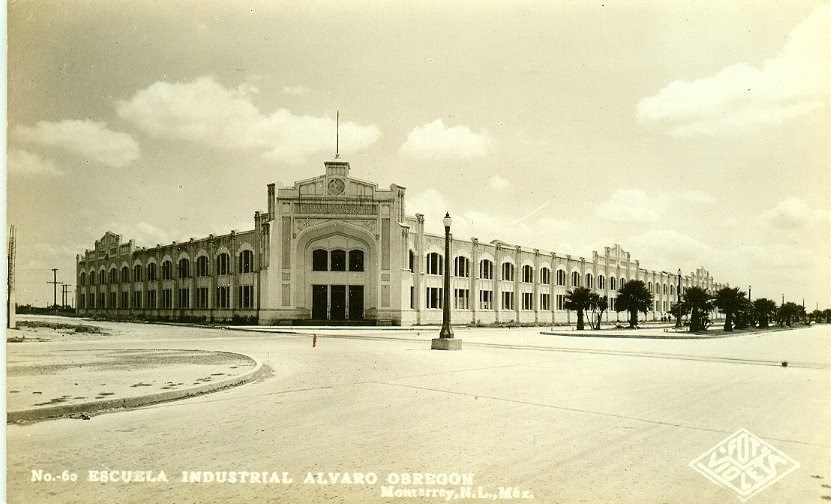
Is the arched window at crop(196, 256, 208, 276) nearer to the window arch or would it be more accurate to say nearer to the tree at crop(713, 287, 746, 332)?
the window arch

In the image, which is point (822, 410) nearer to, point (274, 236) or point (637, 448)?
point (637, 448)

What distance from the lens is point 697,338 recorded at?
99.3ft

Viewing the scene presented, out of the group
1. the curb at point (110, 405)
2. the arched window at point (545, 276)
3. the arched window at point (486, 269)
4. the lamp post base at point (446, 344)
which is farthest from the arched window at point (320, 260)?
the curb at point (110, 405)

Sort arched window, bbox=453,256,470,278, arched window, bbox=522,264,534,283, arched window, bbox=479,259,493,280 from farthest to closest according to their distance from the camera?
1. arched window, bbox=522,264,534,283
2. arched window, bbox=479,259,493,280
3. arched window, bbox=453,256,470,278

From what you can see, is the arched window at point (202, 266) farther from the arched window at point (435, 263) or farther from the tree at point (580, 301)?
the tree at point (580, 301)

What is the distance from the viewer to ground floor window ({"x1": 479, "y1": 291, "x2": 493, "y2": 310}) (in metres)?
55.5

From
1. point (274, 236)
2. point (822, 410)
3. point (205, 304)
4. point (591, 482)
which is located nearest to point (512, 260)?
point (274, 236)

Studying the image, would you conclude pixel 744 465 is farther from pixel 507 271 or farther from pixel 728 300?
pixel 507 271

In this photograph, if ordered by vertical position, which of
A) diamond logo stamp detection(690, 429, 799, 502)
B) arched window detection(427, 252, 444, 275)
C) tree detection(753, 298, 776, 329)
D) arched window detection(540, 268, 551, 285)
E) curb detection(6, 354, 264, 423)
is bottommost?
tree detection(753, 298, 776, 329)

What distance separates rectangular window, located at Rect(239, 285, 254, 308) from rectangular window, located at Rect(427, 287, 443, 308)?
47.4ft

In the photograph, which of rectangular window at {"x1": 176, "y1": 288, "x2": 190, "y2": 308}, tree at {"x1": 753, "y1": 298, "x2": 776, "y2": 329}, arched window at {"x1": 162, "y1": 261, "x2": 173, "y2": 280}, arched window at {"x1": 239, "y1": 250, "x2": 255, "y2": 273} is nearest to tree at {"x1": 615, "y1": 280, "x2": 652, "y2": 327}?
tree at {"x1": 753, "y1": 298, "x2": 776, "y2": 329}

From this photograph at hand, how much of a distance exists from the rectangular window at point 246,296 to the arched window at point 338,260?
781cm

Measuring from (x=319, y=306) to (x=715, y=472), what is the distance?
40.5 meters

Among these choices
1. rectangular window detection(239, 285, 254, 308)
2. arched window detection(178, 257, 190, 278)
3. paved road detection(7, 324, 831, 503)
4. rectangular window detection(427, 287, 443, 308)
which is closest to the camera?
paved road detection(7, 324, 831, 503)
